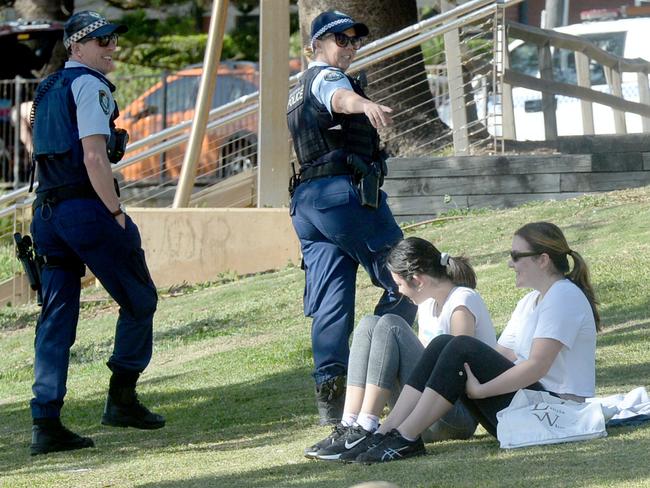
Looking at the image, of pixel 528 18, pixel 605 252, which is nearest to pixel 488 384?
pixel 605 252

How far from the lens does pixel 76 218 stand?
5695mm

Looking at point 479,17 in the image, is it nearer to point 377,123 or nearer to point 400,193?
point 400,193

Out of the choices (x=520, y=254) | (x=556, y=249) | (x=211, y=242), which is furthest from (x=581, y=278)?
(x=211, y=242)

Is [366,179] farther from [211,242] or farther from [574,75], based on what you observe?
[574,75]

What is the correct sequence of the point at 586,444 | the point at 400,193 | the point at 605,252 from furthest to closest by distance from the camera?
the point at 400,193
the point at 605,252
the point at 586,444

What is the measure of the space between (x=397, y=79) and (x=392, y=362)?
27.4 feet

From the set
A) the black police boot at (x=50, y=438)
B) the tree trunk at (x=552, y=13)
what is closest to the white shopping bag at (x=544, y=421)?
the black police boot at (x=50, y=438)

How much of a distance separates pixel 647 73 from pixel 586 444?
29.0ft

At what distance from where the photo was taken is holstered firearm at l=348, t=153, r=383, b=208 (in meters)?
5.67

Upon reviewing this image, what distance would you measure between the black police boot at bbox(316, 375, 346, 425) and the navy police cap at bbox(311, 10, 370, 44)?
4.81 feet

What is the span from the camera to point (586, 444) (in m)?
4.90

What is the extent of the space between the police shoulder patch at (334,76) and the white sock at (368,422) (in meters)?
1.39

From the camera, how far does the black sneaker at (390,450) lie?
4992 millimetres

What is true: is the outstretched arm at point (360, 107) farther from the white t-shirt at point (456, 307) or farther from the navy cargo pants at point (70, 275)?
the navy cargo pants at point (70, 275)
